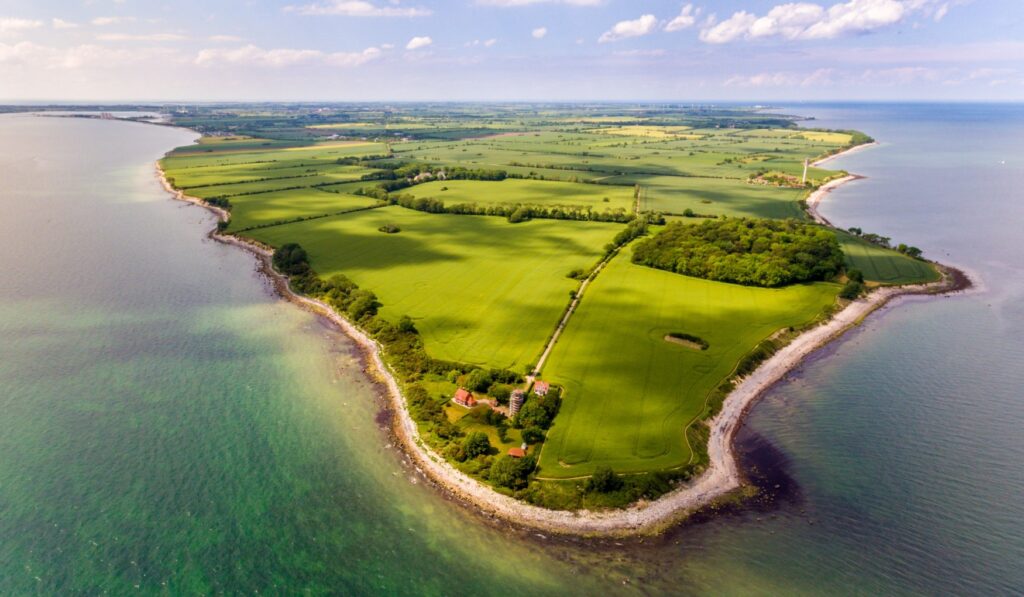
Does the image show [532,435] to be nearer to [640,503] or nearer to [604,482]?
[604,482]

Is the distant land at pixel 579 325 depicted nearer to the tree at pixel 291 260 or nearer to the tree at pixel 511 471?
the tree at pixel 511 471

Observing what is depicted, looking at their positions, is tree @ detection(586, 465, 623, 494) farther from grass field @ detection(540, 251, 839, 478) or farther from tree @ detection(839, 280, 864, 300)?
tree @ detection(839, 280, 864, 300)

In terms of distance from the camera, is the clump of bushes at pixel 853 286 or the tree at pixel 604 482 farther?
the clump of bushes at pixel 853 286

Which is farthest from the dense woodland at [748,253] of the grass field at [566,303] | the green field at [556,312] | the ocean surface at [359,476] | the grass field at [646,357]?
the ocean surface at [359,476]

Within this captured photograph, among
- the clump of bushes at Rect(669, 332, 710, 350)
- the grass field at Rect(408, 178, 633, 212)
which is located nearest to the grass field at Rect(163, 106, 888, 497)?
the clump of bushes at Rect(669, 332, 710, 350)

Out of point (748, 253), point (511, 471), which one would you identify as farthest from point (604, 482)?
point (748, 253)

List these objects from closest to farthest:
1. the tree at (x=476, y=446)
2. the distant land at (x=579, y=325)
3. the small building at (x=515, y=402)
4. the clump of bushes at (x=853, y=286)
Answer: the distant land at (x=579, y=325)
the tree at (x=476, y=446)
the small building at (x=515, y=402)
the clump of bushes at (x=853, y=286)

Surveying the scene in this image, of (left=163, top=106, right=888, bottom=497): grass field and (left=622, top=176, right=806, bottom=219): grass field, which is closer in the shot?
(left=163, top=106, right=888, bottom=497): grass field
